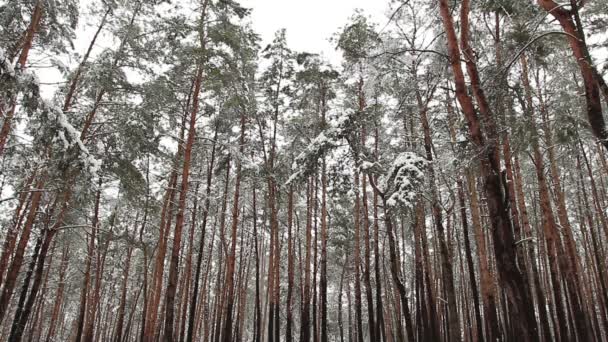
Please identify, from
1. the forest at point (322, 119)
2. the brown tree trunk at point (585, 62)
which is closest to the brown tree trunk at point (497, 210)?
the forest at point (322, 119)

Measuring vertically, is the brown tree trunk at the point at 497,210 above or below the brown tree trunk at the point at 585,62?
below

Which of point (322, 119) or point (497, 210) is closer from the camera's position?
point (497, 210)

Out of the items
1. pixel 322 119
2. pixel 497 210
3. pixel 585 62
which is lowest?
pixel 497 210

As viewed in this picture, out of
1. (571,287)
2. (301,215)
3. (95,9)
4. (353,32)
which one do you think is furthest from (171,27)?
(301,215)

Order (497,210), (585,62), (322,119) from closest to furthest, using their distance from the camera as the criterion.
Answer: (497,210)
(585,62)
(322,119)

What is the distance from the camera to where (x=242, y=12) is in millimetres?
12250

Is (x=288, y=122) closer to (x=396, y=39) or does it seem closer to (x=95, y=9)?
(x=396, y=39)

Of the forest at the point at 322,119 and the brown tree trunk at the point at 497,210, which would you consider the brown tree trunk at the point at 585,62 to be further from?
the brown tree trunk at the point at 497,210

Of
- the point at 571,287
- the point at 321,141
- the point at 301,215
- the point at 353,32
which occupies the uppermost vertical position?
the point at 353,32

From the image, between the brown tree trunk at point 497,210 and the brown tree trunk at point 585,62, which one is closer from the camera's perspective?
the brown tree trunk at point 497,210

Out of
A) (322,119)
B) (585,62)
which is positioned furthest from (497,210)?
(322,119)

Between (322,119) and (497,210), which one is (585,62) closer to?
(497,210)

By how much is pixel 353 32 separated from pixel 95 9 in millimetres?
8579

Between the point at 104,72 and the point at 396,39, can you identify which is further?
the point at 396,39
